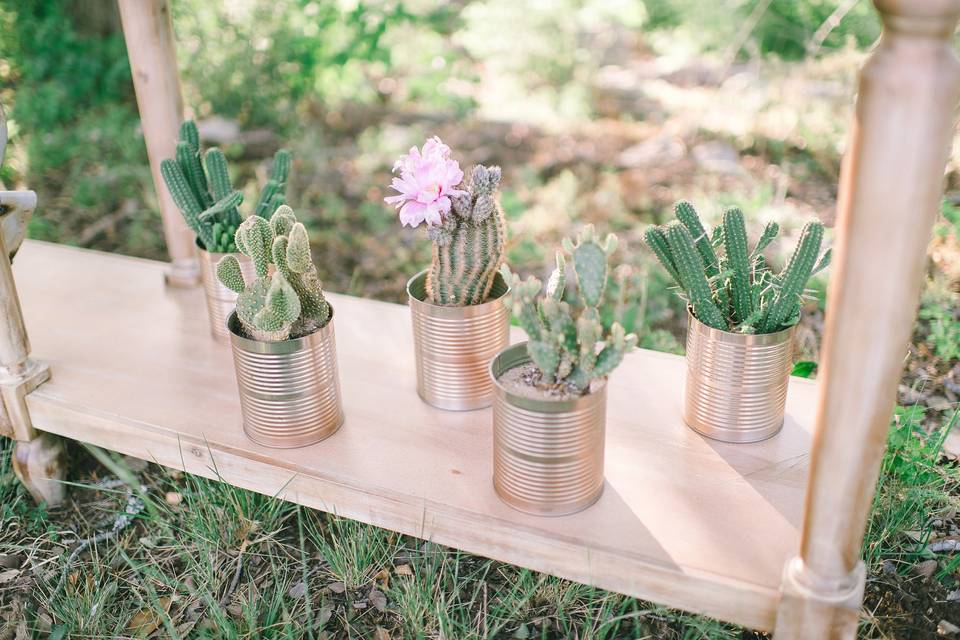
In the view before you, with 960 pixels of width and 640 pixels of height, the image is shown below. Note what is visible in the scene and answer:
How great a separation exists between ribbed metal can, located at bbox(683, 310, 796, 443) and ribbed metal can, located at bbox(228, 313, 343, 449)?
0.71 m

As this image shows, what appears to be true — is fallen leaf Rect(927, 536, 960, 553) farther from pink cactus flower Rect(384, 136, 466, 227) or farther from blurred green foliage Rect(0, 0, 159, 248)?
blurred green foliage Rect(0, 0, 159, 248)

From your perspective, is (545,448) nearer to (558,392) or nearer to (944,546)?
(558,392)

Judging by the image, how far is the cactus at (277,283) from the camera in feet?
4.99

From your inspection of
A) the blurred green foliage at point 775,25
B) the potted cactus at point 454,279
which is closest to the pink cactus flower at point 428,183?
the potted cactus at point 454,279

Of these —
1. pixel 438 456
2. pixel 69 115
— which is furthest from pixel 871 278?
pixel 69 115

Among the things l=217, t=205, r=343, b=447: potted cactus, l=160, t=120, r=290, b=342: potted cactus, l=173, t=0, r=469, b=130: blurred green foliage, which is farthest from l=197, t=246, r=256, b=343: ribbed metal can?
l=173, t=0, r=469, b=130: blurred green foliage

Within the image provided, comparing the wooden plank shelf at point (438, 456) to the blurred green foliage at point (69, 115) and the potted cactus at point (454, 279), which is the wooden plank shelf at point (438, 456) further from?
the blurred green foliage at point (69, 115)

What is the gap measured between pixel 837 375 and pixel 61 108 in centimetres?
422

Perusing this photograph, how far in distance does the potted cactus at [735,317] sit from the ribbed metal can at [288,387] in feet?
2.19

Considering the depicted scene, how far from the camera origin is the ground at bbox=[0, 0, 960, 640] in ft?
5.68

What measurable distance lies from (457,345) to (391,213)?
1.95 meters

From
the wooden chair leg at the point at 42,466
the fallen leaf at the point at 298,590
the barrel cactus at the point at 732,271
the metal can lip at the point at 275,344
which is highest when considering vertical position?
the barrel cactus at the point at 732,271

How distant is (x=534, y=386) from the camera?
147cm

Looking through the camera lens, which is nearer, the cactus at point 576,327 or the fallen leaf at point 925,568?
the cactus at point 576,327
